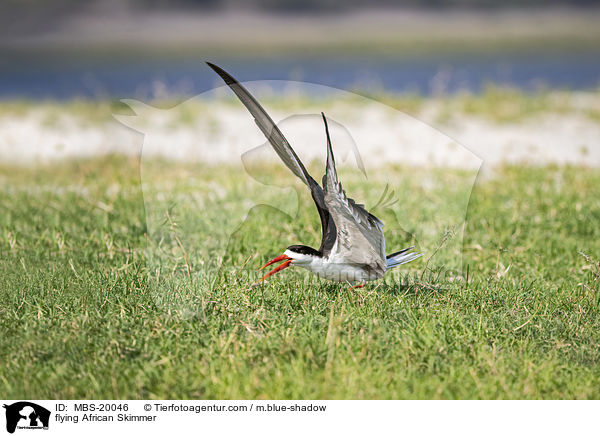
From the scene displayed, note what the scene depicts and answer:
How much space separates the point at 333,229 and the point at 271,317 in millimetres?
499

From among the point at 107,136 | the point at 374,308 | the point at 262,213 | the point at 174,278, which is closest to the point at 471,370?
the point at 374,308

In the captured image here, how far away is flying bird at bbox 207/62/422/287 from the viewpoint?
2412 mm

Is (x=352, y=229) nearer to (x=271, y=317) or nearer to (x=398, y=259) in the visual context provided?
(x=398, y=259)
